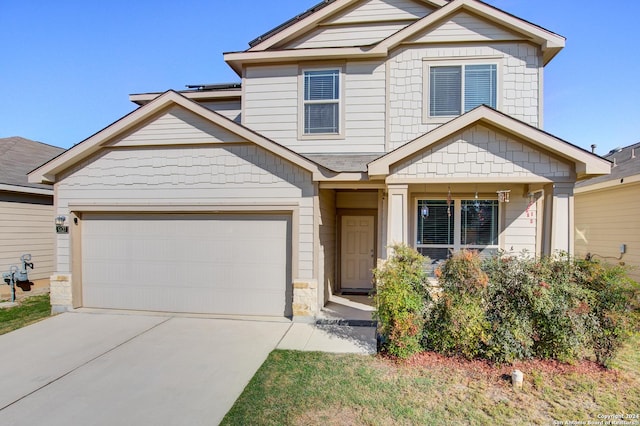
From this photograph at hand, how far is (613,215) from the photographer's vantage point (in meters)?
10.1

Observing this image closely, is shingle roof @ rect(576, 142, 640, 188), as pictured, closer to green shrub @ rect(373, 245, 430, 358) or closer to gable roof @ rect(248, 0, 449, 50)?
gable roof @ rect(248, 0, 449, 50)

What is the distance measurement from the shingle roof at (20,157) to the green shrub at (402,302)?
10.4m

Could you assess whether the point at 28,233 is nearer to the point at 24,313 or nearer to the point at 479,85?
the point at 24,313

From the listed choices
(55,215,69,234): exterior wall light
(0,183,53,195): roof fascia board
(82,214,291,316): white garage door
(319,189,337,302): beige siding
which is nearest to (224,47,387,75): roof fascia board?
(319,189,337,302): beige siding

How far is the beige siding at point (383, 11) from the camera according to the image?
8.24 m

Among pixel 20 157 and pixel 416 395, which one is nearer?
pixel 416 395

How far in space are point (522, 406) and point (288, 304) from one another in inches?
174

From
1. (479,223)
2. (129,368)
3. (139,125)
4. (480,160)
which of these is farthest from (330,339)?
(139,125)

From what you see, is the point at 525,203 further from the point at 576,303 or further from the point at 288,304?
the point at 288,304

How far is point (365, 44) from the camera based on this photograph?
27.0 ft

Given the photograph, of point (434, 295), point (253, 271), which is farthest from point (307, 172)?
point (434, 295)

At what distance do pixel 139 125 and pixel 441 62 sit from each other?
7116 mm

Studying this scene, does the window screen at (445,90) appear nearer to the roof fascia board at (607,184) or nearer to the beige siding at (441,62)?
the beige siding at (441,62)

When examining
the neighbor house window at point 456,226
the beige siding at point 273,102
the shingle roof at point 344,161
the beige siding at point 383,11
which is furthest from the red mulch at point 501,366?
the beige siding at point 383,11
